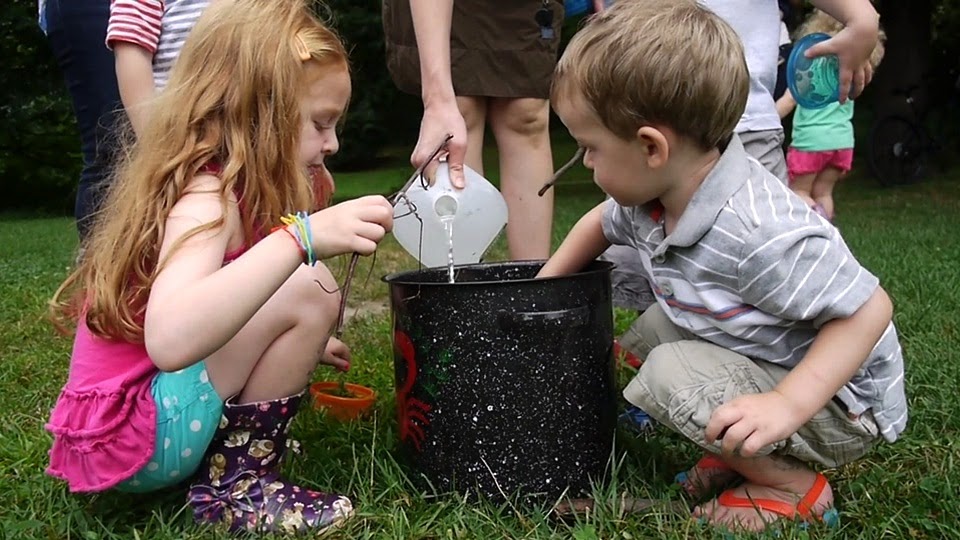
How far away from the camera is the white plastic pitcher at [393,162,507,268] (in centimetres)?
209

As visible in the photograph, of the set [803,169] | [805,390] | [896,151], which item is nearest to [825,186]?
[803,169]

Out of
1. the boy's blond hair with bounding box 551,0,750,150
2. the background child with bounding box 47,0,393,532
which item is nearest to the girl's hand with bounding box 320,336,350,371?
the background child with bounding box 47,0,393,532

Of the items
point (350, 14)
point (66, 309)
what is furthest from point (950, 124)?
point (66, 309)

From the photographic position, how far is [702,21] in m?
1.58

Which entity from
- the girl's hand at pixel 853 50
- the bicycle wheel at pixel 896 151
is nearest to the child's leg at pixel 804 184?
the girl's hand at pixel 853 50

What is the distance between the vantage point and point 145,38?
231 centimetres

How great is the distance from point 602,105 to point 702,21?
217mm

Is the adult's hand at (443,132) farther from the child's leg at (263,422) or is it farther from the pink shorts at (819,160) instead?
the pink shorts at (819,160)

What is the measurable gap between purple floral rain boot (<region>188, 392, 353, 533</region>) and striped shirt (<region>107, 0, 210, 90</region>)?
3.47ft

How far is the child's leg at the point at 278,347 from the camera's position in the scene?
5.34ft

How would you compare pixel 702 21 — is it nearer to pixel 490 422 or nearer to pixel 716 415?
pixel 716 415

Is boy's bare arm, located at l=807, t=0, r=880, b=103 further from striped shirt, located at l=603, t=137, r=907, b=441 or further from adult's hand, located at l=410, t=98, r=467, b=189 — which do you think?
adult's hand, located at l=410, t=98, r=467, b=189

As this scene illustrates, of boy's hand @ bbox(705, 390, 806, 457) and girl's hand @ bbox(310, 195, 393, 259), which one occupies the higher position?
girl's hand @ bbox(310, 195, 393, 259)

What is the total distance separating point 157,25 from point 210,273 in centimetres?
114
